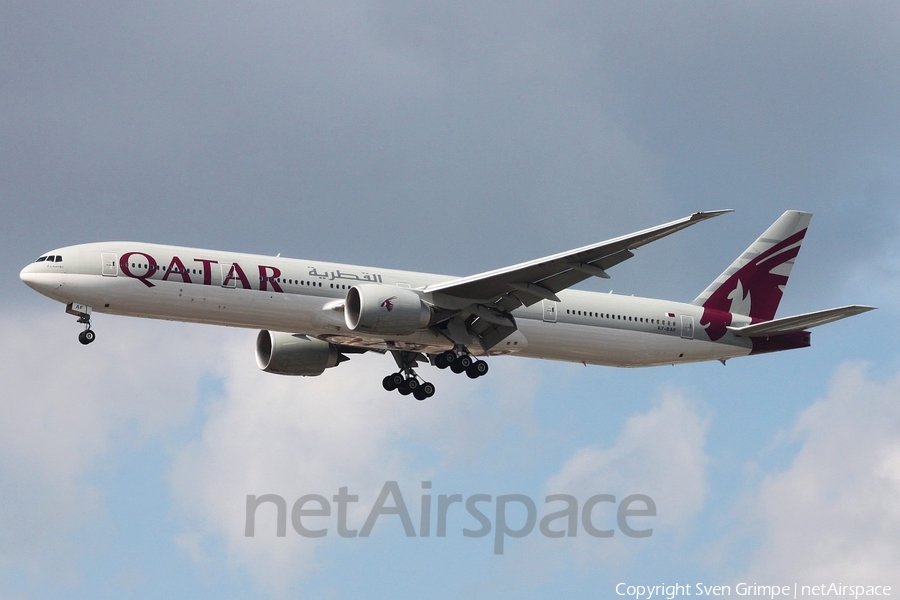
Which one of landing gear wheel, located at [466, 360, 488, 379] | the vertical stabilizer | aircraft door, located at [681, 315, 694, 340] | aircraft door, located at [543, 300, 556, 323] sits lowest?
landing gear wheel, located at [466, 360, 488, 379]

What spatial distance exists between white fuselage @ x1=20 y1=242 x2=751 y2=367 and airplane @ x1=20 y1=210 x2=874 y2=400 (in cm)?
5

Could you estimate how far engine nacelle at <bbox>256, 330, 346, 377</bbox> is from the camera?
57906mm

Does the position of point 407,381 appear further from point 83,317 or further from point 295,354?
point 83,317

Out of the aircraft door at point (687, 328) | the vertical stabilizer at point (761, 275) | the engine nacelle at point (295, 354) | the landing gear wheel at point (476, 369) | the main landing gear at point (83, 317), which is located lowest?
the main landing gear at point (83, 317)

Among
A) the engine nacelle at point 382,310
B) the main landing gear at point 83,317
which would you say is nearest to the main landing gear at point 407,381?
the engine nacelle at point 382,310

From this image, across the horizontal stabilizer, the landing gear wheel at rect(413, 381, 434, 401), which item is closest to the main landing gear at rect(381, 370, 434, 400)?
the landing gear wheel at rect(413, 381, 434, 401)

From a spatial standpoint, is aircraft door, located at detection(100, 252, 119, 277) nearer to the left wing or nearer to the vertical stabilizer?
the left wing

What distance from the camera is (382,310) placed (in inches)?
1946

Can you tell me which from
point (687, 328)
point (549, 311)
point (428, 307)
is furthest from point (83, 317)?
point (687, 328)

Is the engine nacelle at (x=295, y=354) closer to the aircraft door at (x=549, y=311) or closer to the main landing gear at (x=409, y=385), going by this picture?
the main landing gear at (x=409, y=385)

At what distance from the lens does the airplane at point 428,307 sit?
48188mm

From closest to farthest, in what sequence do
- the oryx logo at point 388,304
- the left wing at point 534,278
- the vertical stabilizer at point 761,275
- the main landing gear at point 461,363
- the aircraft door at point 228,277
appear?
the left wing at point 534,278
the aircraft door at point 228,277
the oryx logo at point 388,304
the main landing gear at point 461,363
the vertical stabilizer at point 761,275

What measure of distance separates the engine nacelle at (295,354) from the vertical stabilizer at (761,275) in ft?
53.9

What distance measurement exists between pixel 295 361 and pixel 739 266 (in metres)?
20.4
